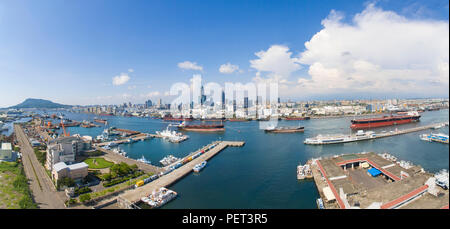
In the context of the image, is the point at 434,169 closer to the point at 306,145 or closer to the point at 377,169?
the point at 377,169

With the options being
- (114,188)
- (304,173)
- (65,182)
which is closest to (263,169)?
(304,173)

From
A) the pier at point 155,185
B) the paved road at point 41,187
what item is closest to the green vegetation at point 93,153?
the paved road at point 41,187

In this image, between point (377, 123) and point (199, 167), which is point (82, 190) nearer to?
point (199, 167)

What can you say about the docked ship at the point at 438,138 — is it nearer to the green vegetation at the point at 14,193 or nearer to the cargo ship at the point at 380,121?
the cargo ship at the point at 380,121

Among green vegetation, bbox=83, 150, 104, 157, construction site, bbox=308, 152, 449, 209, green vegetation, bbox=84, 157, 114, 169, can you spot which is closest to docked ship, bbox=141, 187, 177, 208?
green vegetation, bbox=84, 157, 114, 169

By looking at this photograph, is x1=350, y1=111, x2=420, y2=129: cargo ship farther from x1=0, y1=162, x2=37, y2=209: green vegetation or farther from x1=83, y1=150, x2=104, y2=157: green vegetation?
x1=0, y1=162, x2=37, y2=209: green vegetation
